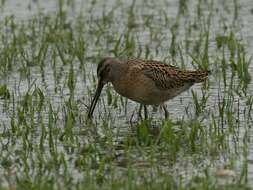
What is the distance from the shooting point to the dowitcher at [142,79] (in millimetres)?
9875

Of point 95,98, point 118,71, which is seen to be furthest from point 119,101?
point 118,71

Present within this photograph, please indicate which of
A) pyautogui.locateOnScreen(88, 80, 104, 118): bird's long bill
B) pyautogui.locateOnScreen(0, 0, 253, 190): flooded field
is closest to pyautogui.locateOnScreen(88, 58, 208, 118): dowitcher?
pyautogui.locateOnScreen(88, 80, 104, 118): bird's long bill

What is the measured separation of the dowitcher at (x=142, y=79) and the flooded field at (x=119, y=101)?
22 cm

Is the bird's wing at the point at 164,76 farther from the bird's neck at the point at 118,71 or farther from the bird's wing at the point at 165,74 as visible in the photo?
the bird's neck at the point at 118,71

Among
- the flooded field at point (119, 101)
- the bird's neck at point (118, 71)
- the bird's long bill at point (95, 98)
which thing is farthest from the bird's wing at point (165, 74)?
the bird's long bill at point (95, 98)

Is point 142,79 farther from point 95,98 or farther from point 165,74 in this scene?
point 95,98

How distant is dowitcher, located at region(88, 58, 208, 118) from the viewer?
9.88 meters

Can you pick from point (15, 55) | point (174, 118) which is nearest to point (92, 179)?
point (174, 118)

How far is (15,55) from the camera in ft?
39.8

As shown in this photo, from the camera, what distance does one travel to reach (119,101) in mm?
10656

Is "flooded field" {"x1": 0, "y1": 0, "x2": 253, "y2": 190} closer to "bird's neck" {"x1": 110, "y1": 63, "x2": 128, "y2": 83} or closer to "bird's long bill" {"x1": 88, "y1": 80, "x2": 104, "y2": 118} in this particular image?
"bird's long bill" {"x1": 88, "y1": 80, "x2": 104, "y2": 118}

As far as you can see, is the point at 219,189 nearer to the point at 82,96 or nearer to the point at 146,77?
the point at 146,77

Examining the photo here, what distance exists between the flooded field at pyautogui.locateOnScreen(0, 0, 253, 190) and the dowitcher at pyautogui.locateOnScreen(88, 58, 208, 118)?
0.22 metres

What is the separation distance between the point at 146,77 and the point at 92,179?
275 centimetres
